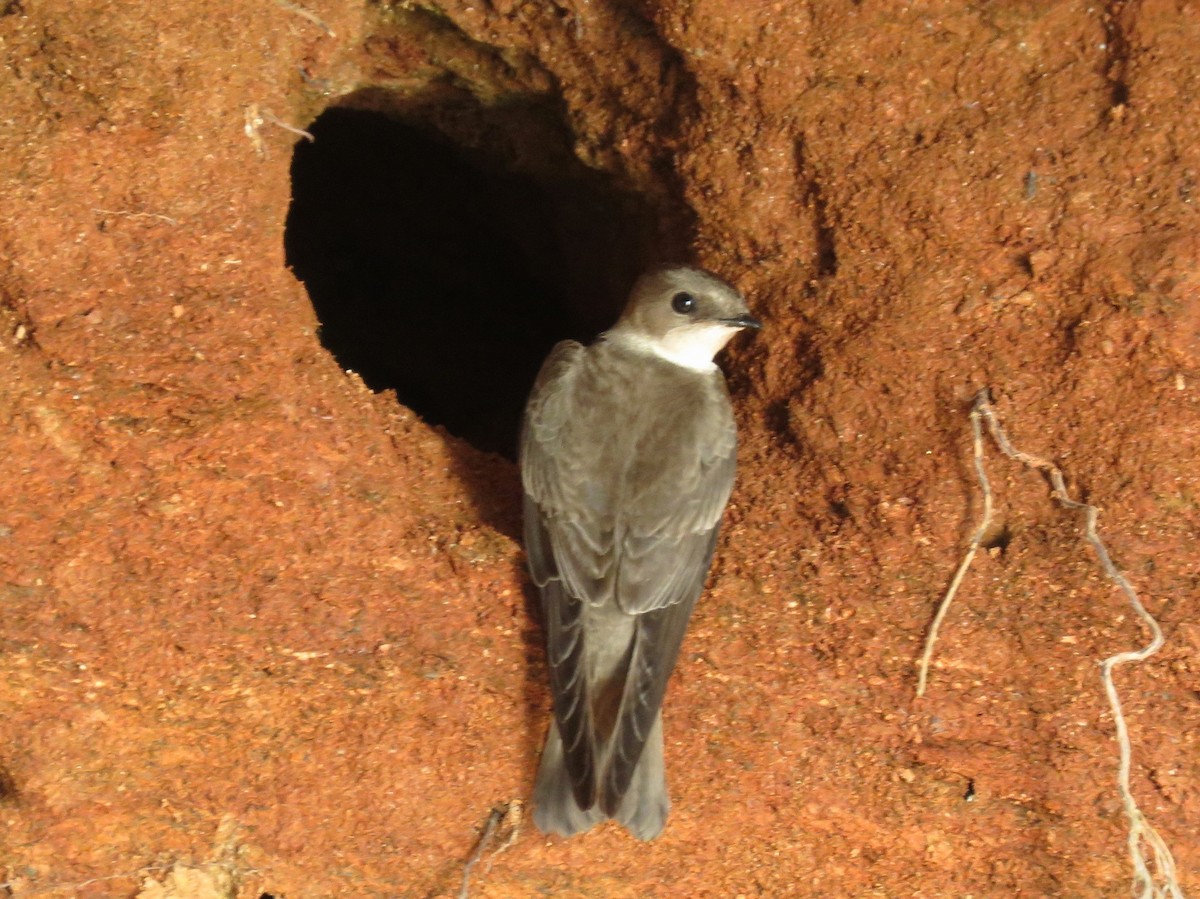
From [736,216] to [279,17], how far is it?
112 cm

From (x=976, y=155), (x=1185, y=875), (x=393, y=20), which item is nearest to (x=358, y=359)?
(x=393, y=20)

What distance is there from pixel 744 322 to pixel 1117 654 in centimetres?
104

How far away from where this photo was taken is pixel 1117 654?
7.55 feet

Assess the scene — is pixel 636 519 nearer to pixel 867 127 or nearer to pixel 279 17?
pixel 867 127

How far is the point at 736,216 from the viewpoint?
8.96ft

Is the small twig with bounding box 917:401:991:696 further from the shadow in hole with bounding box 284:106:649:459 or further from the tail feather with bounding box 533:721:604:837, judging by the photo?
the shadow in hole with bounding box 284:106:649:459

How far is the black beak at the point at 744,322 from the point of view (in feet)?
8.52

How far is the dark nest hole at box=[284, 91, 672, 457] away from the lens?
415cm

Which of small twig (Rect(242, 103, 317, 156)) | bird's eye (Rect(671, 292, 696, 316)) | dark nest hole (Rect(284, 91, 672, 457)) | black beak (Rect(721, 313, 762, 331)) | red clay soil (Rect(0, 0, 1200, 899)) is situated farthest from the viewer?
dark nest hole (Rect(284, 91, 672, 457))

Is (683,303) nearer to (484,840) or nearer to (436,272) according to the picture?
(484,840)

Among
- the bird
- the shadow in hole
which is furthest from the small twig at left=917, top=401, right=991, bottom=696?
the shadow in hole

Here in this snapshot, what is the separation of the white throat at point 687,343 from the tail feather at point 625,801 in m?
0.92

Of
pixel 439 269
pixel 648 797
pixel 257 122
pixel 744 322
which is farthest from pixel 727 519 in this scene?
pixel 439 269

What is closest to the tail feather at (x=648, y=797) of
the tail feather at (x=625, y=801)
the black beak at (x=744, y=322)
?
the tail feather at (x=625, y=801)
